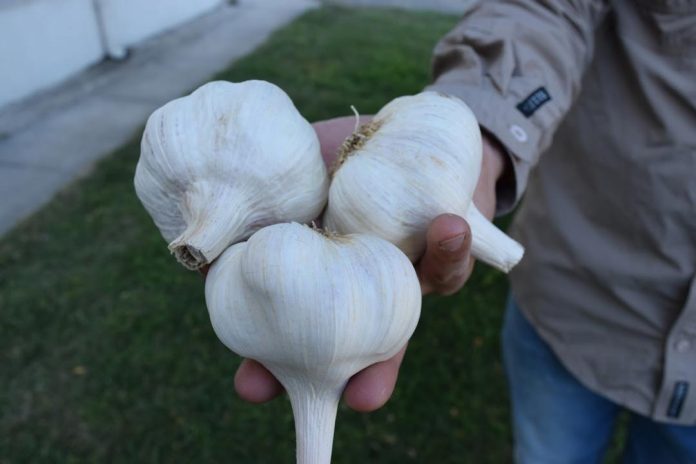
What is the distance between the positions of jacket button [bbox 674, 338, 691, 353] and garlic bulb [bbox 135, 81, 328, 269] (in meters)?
0.80

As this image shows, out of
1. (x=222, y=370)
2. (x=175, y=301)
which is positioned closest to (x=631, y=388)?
(x=222, y=370)

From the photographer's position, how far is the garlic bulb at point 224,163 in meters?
0.99

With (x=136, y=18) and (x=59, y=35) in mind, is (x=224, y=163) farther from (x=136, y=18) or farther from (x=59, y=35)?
(x=136, y=18)

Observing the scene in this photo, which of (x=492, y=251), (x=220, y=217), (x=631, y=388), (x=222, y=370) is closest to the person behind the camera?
(x=220, y=217)

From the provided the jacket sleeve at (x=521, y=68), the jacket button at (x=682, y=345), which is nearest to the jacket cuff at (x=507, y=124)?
the jacket sleeve at (x=521, y=68)

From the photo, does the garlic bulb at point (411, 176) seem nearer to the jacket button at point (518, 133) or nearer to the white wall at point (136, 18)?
the jacket button at point (518, 133)

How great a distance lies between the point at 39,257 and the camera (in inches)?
111

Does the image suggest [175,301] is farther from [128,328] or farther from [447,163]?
[447,163]

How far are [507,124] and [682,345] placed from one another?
57 cm

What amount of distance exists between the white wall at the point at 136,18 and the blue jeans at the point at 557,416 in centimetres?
457

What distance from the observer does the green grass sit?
2102 millimetres

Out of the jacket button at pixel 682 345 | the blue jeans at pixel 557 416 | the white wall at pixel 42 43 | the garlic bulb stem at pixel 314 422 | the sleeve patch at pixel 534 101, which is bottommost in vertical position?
the white wall at pixel 42 43

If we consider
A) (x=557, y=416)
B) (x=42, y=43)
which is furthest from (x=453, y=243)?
(x=42, y=43)

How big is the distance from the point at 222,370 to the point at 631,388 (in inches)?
56.4
